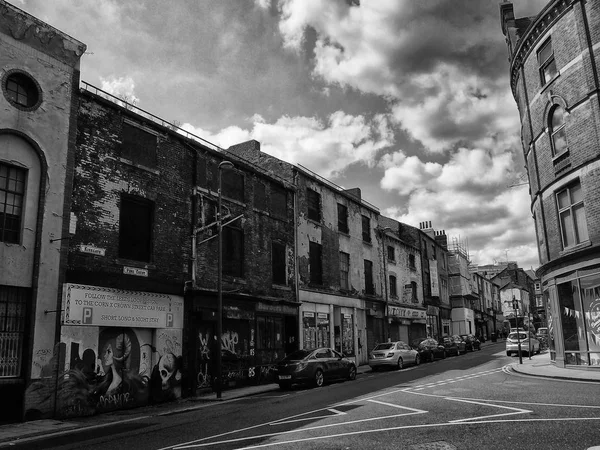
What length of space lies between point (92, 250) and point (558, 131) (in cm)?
1881

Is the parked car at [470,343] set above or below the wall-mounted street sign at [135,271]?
below

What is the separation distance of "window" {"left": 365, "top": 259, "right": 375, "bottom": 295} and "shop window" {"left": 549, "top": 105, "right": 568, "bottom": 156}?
15505mm

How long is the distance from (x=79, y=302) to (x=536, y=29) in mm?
21314

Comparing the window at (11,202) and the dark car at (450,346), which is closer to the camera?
the window at (11,202)

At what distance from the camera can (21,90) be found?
14094mm

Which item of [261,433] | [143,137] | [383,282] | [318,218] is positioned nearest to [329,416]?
[261,433]

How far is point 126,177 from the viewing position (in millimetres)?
16922

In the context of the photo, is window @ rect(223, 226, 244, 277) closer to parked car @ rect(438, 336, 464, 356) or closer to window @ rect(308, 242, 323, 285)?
window @ rect(308, 242, 323, 285)

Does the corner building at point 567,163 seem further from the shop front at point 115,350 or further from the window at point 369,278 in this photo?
the shop front at point 115,350

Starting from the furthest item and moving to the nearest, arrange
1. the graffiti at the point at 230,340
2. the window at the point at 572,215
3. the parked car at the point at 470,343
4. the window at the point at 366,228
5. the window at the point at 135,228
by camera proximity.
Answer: the parked car at the point at 470,343
the window at the point at 366,228
the graffiti at the point at 230,340
the window at the point at 572,215
the window at the point at 135,228

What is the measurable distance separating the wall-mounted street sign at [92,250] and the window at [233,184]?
7.03m

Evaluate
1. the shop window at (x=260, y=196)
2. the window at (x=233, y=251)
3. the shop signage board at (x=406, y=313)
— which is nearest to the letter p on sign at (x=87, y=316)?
the window at (x=233, y=251)

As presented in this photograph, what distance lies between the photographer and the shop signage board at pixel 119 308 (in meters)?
14.3

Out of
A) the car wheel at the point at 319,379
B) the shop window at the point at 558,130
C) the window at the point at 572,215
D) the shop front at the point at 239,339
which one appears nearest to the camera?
the shop front at the point at 239,339
